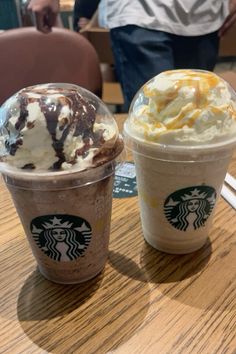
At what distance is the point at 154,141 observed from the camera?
1.86ft

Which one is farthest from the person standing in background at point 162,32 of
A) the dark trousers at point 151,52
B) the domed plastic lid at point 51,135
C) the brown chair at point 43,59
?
the domed plastic lid at point 51,135

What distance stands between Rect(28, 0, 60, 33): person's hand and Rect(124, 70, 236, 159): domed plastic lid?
967 millimetres

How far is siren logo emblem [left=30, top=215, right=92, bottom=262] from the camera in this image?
0.54 meters

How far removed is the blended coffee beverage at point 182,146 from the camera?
555mm

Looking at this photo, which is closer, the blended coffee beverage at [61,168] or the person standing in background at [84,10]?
the blended coffee beverage at [61,168]

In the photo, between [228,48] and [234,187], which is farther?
[228,48]

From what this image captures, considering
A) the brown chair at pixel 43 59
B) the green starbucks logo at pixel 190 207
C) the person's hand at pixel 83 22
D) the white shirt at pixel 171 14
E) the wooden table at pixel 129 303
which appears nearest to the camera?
the wooden table at pixel 129 303

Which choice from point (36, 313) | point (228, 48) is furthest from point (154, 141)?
point (228, 48)

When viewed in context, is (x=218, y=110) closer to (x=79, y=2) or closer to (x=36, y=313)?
(x=36, y=313)

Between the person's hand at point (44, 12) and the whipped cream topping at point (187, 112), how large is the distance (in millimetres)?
966

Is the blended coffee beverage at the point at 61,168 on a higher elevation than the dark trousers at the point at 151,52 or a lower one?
higher

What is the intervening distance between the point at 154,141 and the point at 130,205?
271mm

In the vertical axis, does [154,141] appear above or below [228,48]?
above

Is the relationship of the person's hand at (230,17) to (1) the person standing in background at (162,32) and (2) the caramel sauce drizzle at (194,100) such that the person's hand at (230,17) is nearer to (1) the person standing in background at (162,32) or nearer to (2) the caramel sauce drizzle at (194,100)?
(1) the person standing in background at (162,32)
